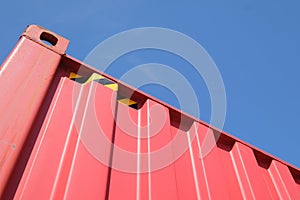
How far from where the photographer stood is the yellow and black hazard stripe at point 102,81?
6.02 ft

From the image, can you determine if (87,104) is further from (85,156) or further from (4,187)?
(4,187)

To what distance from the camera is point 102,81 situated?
193 cm

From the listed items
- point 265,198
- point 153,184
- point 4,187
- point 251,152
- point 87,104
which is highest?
point 251,152

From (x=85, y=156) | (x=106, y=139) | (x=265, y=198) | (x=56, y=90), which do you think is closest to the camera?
(x=85, y=156)

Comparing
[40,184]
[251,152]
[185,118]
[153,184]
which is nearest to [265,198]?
[251,152]

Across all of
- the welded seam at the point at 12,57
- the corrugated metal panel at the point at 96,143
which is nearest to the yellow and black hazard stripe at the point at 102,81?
the corrugated metal panel at the point at 96,143

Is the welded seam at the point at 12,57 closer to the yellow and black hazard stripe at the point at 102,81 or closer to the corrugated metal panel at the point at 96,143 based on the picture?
the corrugated metal panel at the point at 96,143

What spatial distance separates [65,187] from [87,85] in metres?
0.80

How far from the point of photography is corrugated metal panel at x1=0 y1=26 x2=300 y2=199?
1.11 metres

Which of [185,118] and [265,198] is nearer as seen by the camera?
[265,198]

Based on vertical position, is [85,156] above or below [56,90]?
below

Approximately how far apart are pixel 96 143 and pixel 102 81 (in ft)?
2.16

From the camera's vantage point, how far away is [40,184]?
1048mm

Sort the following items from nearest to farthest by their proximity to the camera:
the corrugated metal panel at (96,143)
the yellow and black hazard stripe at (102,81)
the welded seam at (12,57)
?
the corrugated metal panel at (96,143), the welded seam at (12,57), the yellow and black hazard stripe at (102,81)
